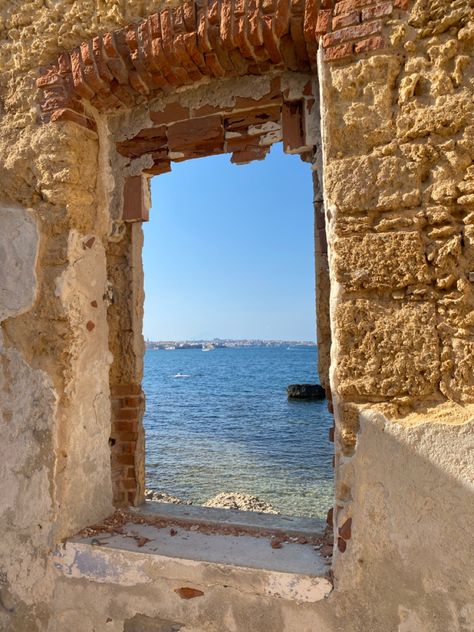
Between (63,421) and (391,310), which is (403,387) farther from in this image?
(63,421)

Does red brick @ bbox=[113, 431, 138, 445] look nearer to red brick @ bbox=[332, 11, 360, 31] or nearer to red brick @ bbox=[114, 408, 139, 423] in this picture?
red brick @ bbox=[114, 408, 139, 423]

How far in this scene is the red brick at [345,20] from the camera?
196 centimetres

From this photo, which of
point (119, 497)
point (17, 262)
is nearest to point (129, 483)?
Result: point (119, 497)

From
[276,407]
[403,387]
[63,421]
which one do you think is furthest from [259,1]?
[276,407]

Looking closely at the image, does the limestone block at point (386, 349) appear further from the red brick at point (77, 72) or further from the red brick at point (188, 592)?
the red brick at point (77, 72)

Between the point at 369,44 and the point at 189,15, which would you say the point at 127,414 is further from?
the point at 369,44

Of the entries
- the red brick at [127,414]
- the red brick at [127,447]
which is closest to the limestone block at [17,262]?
the red brick at [127,414]

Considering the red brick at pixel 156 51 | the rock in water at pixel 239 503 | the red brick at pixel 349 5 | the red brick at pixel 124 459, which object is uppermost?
the red brick at pixel 156 51

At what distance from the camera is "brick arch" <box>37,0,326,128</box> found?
2125 millimetres

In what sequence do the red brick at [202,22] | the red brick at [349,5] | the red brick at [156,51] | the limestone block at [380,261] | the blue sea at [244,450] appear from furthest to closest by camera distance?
the blue sea at [244,450] → the red brick at [156,51] → the red brick at [202,22] → the red brick at [349,5] → the limestone block at [380,261]

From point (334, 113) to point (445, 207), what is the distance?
23.1 inches

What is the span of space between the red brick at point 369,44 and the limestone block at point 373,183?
1.41 feet

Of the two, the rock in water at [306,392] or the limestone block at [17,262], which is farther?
the rock in water at [306,392]

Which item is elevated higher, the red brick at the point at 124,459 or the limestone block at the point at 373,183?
the limestone block at the point at 373,183
